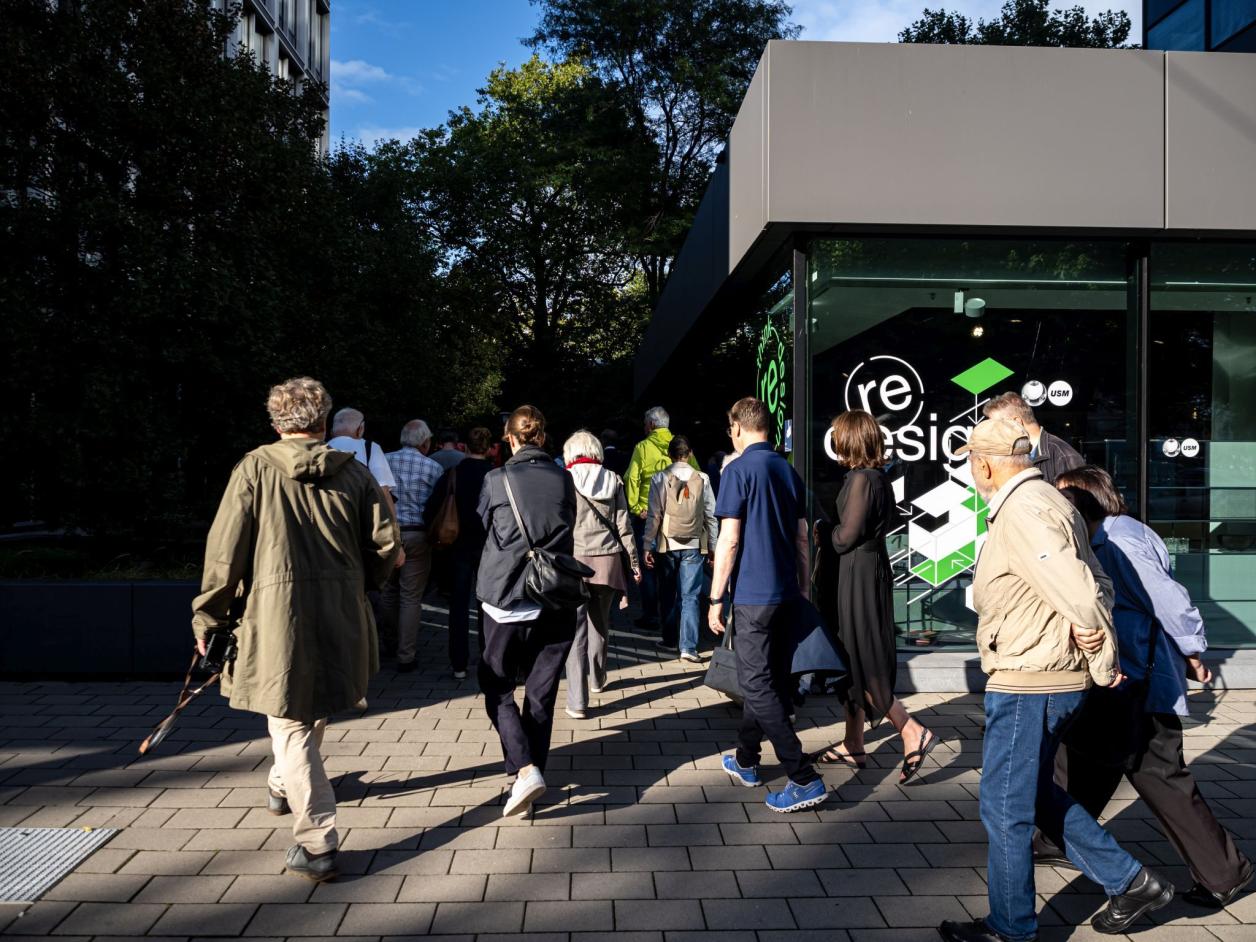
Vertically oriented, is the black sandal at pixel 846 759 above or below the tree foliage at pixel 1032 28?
below

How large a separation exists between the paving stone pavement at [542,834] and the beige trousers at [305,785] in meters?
0.17

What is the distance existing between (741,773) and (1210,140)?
5112mm

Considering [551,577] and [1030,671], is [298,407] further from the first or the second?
[1030,671]

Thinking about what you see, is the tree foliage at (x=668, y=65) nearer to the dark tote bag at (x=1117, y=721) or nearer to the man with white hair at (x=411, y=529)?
the man with white hair at (x=411, y=529)

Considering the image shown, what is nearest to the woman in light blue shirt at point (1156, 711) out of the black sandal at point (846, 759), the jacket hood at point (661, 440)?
the black sandal at point (846, 759)

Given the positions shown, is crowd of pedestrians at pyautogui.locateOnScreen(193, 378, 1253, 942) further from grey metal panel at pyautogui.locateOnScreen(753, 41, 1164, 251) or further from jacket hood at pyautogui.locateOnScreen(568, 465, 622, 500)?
grey metal panel at pyautogui.locateOnScreen(753, 41, 1164, 251)

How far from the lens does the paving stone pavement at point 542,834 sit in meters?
3.38

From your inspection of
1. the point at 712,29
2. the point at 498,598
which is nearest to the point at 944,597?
the point at 498,598

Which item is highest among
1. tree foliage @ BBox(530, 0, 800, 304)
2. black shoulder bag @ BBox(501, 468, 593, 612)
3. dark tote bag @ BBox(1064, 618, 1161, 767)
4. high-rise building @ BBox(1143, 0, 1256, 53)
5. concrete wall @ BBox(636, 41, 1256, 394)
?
tree foliage @ BBox(530, 0, 800, 304)

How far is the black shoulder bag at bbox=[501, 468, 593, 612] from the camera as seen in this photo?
14.5 ft

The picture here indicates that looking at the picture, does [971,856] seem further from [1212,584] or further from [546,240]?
[546,240]

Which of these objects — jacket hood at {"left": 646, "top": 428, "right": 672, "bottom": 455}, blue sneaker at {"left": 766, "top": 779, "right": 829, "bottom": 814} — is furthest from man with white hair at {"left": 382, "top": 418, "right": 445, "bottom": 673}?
blue sneaker at {"left": 766, "top": 779, "right": 829, "bottom": 814}

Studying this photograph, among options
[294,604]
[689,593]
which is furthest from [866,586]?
[689,593]

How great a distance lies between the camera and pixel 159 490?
9.34m
